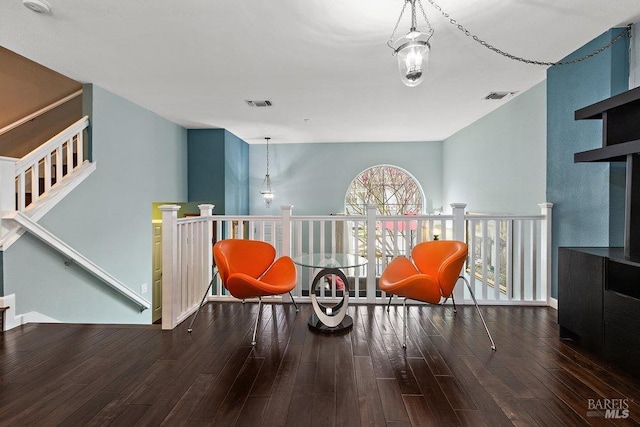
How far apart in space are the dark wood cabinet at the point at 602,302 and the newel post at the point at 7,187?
490 centimetres

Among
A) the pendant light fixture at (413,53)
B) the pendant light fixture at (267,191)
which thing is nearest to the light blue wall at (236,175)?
the pendant light fixture at (267,191)

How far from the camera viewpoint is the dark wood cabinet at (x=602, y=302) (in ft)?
6.60

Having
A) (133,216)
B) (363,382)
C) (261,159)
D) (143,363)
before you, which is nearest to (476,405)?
(363,382)

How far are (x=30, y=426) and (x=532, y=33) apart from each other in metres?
4.34

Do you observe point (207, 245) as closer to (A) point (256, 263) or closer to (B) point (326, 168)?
(A) point (256, 263)

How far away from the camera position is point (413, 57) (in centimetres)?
196

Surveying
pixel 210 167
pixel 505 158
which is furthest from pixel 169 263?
pixel 505 158

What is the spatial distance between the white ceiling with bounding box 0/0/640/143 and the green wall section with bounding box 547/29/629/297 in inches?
9.0

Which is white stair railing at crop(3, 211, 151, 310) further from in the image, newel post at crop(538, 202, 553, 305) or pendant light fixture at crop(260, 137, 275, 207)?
newel post at crop(538, 202, 553, 305)

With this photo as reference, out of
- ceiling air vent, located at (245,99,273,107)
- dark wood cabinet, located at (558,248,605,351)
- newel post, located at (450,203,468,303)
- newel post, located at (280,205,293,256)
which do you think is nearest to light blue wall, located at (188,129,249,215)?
ceiling air vent, located at (245,99,273,107)

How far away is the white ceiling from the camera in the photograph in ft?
7.73

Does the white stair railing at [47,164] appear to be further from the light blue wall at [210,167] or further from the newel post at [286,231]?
the newel post at [286,231]

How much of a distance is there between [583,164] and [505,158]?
160 centimetres

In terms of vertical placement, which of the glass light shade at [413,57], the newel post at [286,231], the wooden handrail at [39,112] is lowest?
the newel post at [286,231]
